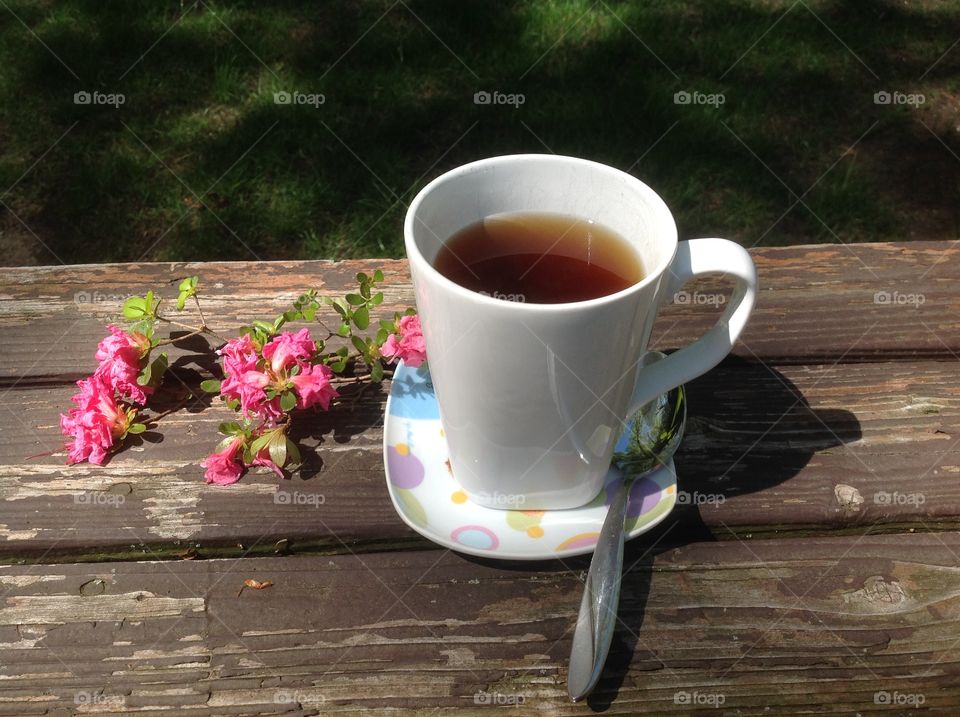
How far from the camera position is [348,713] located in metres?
0.80

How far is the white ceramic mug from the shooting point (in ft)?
2.44

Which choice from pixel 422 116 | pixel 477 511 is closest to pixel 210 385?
pixel 477 511

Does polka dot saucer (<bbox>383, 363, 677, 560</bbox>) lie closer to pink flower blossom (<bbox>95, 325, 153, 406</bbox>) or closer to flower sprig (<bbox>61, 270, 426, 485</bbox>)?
flower sprig (<bbox>61, 270, 426, 485</bbox>)

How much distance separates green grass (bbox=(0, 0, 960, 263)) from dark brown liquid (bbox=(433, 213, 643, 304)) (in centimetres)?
131

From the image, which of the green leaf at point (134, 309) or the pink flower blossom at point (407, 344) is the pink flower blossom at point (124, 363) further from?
the pink flower blossom at point (407, 344)

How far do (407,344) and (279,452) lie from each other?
220 mm

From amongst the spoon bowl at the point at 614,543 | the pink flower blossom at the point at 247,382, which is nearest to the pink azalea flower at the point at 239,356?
the pink flower blossom at the point at 247,382

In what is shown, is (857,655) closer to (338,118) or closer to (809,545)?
(809,545)

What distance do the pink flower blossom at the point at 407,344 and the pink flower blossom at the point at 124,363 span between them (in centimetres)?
32

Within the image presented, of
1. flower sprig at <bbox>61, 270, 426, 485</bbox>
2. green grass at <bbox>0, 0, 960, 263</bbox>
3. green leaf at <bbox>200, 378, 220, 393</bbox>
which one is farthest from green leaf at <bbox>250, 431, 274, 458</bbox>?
green grass at <bbox>0, 0, 960, 263</bbox>

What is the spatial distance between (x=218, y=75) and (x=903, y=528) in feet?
7.78

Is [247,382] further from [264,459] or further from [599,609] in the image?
[599,609]

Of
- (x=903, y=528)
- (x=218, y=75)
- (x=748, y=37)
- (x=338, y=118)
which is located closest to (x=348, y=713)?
(x=903, y=528)

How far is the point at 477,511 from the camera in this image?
3.15ft
